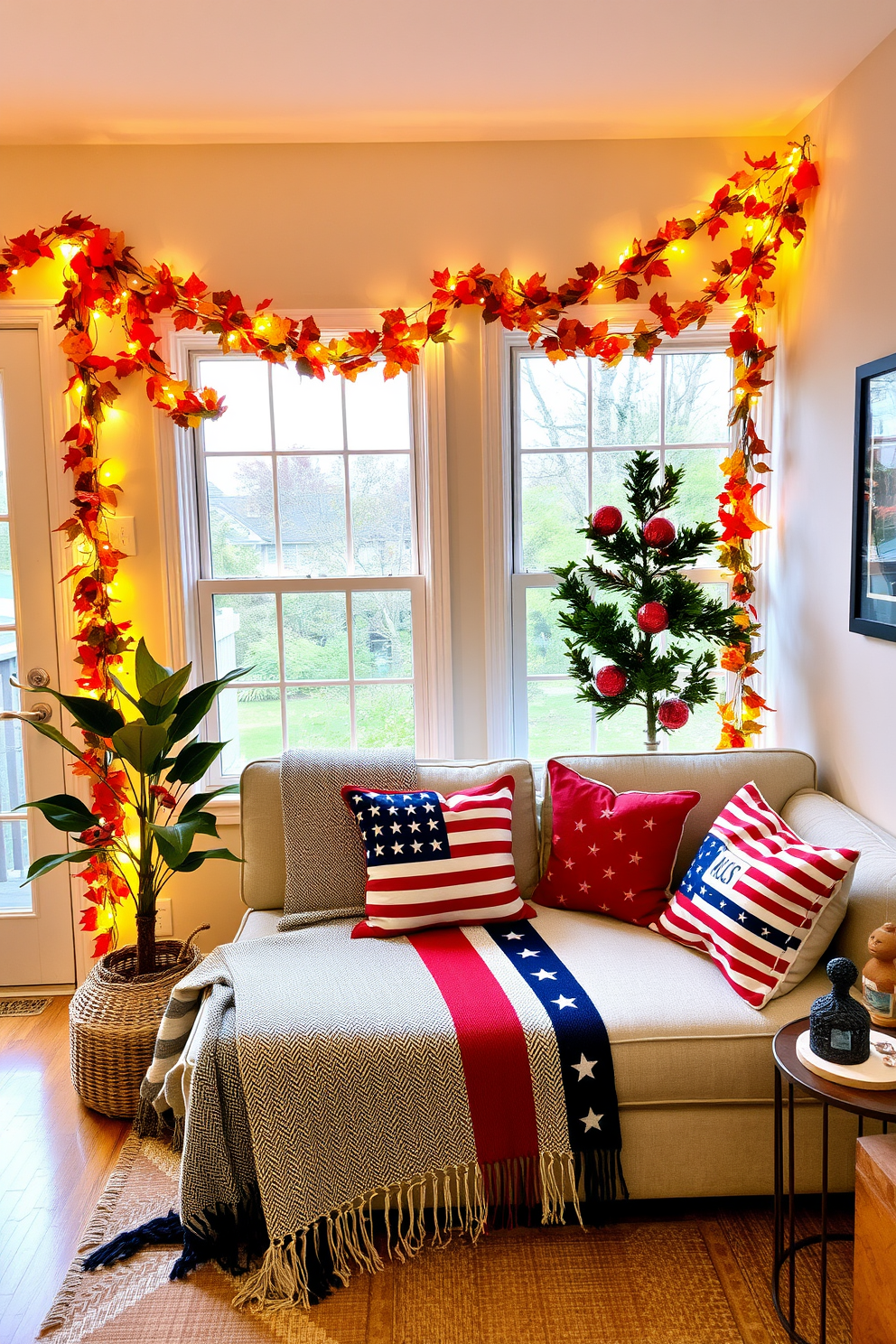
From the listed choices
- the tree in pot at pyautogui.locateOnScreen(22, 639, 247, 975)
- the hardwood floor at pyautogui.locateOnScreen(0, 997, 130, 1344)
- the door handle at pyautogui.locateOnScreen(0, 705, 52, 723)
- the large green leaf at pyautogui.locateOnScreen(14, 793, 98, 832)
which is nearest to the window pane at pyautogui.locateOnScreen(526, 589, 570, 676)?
the tree in pot at pyautogui.locateOnScreen(22, 639, 247, 975)

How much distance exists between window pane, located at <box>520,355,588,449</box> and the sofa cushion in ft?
5.70

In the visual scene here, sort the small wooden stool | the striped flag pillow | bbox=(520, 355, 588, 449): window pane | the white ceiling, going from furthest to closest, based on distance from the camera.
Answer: bbox=(520, 355, 588, 449): window pane → the white ceiling → the striped flag pillow → the small wooden stool

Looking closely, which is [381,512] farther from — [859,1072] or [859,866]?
[859,1072]

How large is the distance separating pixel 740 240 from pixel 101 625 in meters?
2.36

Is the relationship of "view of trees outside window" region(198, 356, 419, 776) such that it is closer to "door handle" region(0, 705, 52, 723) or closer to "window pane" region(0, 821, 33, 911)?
"door handle" region(0, 705, 52, 723)

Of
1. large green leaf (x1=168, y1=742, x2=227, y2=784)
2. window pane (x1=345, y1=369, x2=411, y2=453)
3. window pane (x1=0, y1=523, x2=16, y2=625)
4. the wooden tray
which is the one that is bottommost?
the wooden tray

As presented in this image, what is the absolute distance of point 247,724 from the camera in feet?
10.7

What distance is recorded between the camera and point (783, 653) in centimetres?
313

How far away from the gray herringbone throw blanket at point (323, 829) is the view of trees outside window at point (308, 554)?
21.6 inches

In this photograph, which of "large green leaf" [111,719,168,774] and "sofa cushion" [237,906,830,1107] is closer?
"sofa cushion" [237,906,830,1107]

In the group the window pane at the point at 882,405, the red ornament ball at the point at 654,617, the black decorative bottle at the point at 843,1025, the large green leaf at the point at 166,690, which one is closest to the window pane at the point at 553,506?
the red ornament ball at the point at 654,617

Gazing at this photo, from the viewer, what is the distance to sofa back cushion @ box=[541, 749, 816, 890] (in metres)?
2.74

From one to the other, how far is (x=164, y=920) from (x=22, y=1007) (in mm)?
509

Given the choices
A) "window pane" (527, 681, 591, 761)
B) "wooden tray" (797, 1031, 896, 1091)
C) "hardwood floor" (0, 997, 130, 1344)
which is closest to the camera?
"wooden tray" (797, 1031, 896, 1091)
